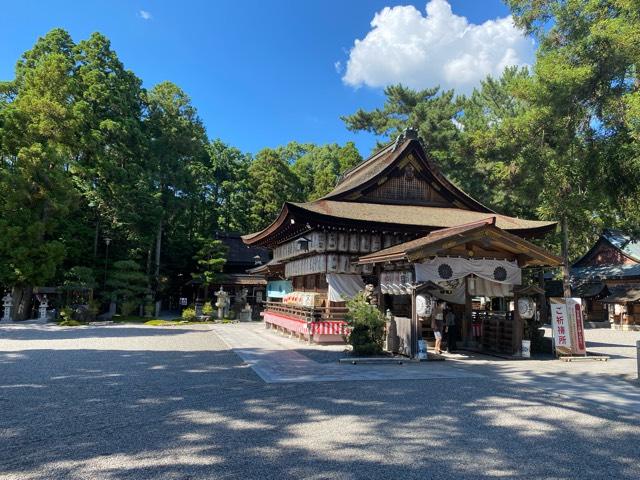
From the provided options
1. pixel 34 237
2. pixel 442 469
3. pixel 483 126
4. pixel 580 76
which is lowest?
pixel 442 469

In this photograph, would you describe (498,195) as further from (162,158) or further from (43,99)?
(43,99)

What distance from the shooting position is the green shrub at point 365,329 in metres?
12.2

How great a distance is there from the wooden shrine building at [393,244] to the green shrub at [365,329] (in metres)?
0.98

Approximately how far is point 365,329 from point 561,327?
5.83m

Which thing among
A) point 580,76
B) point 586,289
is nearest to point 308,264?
point 580,76

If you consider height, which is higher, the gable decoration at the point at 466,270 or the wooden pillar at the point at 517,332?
the gable decoration at the point at 466,270

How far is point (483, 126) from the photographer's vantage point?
37969 millimetres

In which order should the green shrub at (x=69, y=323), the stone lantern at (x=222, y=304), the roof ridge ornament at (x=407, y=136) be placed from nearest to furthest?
1. the roof ridge ornament at (x=407, y=136)
2. the green shrub at (x=69, y=323)
3. the stone lantern at (x=222, y=304)

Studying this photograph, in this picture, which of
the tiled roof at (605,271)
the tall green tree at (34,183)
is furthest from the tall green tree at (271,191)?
the tiled roof at (605,271)

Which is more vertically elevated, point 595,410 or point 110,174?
point 110,174

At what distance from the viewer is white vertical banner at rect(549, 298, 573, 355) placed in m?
12.6

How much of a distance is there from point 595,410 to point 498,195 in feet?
94.5

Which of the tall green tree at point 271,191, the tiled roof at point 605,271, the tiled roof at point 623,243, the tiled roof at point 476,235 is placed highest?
the tall green tree at point 271,191

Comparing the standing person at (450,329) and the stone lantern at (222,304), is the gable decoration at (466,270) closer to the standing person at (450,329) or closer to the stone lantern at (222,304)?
the standing person at (450,329)
